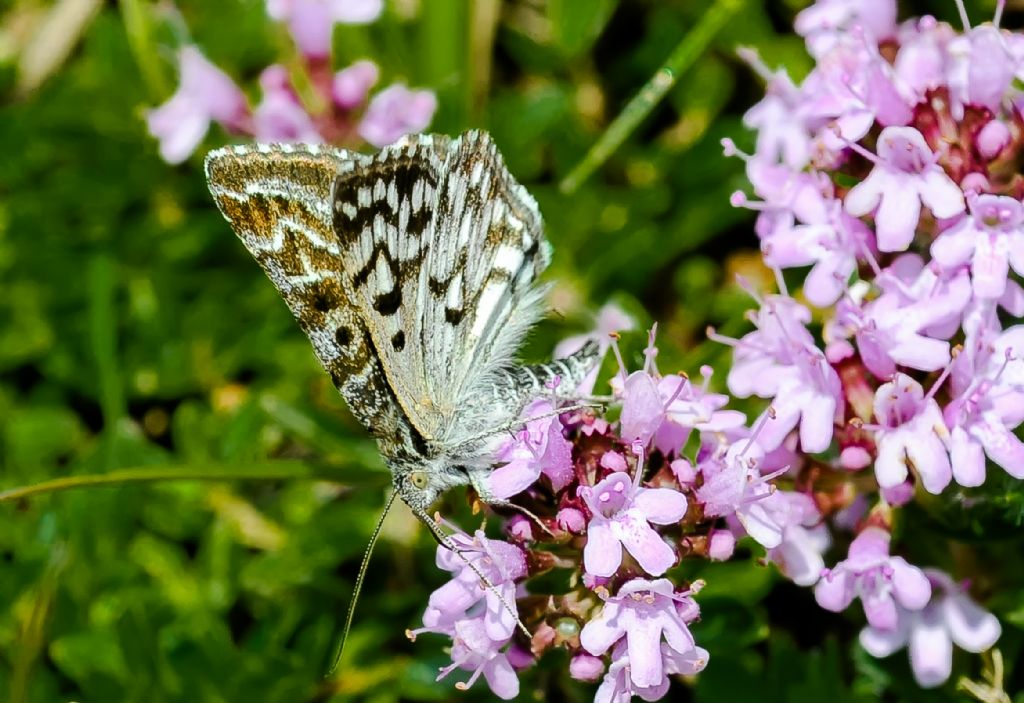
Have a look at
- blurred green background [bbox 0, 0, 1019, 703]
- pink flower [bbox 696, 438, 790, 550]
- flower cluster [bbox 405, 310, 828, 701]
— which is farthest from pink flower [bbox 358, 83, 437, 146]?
pink flower [bbox 696, 438, 790, 550]

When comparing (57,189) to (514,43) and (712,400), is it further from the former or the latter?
(712,400)

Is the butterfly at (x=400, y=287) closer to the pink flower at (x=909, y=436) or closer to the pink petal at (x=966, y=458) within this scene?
the pink flower at (x=909, y=436)

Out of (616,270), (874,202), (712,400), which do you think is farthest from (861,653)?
(616,270)

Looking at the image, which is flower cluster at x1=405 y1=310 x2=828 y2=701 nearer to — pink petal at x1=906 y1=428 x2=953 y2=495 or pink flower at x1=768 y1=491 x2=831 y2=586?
pink flower at x1=768 y1=491 x2=831 y2=586

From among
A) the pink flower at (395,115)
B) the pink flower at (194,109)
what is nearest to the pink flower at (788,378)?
the pink flower at (395,115)

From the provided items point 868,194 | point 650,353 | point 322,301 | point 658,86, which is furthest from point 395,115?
point 868,194

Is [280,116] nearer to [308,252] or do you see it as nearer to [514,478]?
[308,252]
